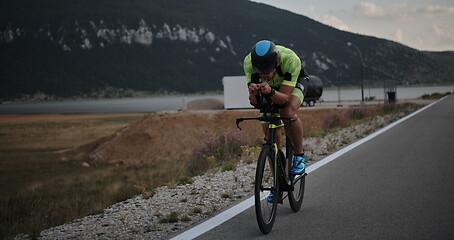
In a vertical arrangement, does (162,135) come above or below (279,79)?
below

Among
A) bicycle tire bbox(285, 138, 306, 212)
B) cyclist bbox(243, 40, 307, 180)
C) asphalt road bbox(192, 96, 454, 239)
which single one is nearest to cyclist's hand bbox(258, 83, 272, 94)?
cyclist bbox(243, 40, 307, 180)

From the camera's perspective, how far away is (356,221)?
5.68 metres

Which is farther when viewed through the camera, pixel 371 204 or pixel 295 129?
pixel 371 204

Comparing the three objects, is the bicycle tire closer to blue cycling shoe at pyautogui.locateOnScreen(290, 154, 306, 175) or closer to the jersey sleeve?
blue cycling shoe at pyautogui.locateOnScreen(290, 154, 306, 175)

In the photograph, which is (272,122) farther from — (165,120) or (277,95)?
(165,120)

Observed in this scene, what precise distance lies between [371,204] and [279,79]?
220 centimetres

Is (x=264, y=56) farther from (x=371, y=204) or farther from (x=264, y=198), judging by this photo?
(x=371, y=204)

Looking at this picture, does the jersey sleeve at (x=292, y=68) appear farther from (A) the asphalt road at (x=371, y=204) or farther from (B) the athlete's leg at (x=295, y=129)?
(A) the asphalt road at (x=371, y=204)

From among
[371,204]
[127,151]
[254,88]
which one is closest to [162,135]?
[127,151]

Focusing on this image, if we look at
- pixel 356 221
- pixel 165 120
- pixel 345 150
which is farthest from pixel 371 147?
pixel 165 120

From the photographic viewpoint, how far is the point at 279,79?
17.5 feet

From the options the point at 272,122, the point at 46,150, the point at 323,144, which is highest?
→ the point at 272,122

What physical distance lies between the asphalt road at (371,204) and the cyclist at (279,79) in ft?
1.91

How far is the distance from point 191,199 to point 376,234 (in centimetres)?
284
